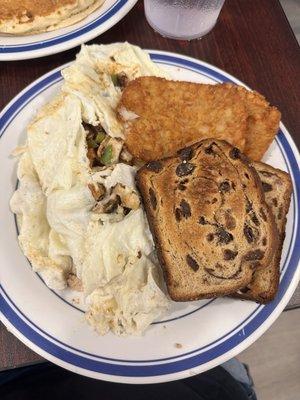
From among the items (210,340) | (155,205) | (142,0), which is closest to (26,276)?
(155,205)

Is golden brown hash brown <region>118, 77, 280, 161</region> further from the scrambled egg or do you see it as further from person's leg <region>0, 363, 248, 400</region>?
person's leg <region>0, 363, 248, 400</region>

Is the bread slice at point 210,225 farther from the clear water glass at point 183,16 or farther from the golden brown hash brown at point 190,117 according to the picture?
the clear water glass at point 183,16

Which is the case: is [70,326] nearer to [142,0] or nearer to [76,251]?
[76,251]

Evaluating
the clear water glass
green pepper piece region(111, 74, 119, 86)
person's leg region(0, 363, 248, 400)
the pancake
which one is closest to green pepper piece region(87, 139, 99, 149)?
green pepper piece region(111, 74, 119, 86)

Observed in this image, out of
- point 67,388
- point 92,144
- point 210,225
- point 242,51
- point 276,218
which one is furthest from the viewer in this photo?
point 242,51

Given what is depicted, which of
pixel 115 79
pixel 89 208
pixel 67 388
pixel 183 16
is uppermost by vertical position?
pixel 183 16

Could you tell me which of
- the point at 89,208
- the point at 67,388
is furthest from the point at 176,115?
the point at 67,388

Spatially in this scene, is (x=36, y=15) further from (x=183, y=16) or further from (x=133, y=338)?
(x=133, y=338)
